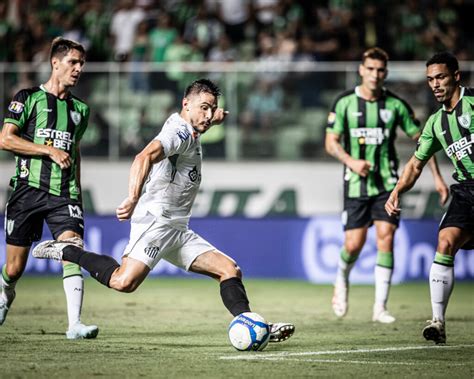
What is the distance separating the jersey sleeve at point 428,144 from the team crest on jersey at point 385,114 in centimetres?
220

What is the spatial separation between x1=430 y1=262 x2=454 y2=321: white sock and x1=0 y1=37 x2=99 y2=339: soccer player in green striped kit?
2886 mm

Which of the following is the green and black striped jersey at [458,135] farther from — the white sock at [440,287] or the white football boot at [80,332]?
the white football boot at [80,332]

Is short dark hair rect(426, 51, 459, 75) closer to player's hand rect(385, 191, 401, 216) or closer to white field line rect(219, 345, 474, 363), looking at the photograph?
player's hand rect(385, 191, 401, 216)

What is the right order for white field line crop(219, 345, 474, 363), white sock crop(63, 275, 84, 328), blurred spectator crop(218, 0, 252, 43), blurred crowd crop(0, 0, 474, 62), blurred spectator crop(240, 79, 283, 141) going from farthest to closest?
blurred spectator crop(218, 0, 252, 43)
blurred crowd crop(0, 0, 474, 62)
blurred spectator crop(240, 79, 283, 141)
white sock crop(63, 275, 84, 328)
white field line crop(219, 345, 474, 363)

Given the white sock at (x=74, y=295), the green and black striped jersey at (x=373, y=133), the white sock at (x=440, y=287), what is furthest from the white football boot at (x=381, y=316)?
the white sock at (x=74, y=295)

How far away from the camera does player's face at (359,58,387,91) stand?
10.6m

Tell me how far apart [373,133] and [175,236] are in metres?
3.40

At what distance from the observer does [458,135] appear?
849 cm

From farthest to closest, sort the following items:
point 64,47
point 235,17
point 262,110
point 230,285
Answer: point 235,17, point 262,110, point 64,47, point 230,285

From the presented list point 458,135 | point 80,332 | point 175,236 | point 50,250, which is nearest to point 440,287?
point 458,135

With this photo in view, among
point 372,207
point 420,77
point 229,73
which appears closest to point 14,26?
point 229,73

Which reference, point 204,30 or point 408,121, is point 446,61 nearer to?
point 408,121

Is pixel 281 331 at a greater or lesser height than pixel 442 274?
lesser

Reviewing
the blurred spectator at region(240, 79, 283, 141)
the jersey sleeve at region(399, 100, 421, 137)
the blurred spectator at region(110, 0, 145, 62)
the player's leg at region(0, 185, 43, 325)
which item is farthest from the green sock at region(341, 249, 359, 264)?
the blurred spectator at region(110, 0, 145, 62)
